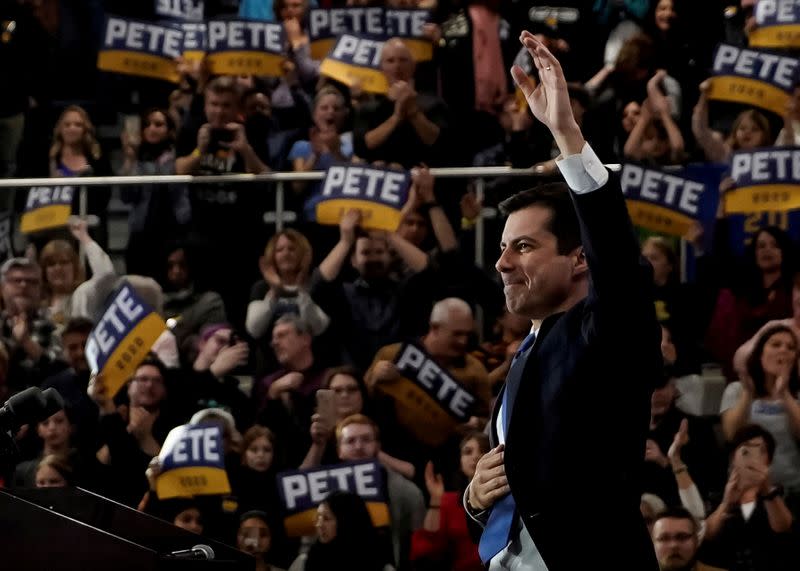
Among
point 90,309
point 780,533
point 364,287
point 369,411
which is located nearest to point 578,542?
point 780,533

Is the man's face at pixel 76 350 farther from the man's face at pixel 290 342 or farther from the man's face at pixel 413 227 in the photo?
the man's face at pixel 413 227

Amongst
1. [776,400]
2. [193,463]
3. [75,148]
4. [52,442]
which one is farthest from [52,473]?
[776,400]

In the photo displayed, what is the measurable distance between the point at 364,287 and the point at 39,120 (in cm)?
305

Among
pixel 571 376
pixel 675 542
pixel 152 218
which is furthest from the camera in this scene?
pixel 152 218

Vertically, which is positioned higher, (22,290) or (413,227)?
(413,227)

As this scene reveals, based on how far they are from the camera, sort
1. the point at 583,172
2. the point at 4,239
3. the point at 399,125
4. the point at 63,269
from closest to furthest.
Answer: the point at 583,172
the point at 399,125
the point at 63,269
the point at 4,239

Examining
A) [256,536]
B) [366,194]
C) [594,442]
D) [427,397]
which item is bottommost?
[256,536]

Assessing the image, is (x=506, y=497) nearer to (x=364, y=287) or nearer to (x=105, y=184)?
(x=364, y=287)

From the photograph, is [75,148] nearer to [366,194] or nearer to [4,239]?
[4,239]

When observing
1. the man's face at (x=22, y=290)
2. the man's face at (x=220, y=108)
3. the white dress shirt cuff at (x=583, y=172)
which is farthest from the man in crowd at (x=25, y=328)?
the white dress shirt cuff at (x=583, y=172)

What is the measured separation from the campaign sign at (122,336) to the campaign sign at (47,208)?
48.1 inches

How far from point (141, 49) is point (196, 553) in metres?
7.46

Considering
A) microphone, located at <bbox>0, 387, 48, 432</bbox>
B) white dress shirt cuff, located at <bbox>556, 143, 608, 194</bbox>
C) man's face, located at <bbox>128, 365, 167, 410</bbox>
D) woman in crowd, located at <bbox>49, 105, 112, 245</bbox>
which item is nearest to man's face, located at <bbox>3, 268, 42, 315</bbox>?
woman in crowd, located at <bbox>49, 105, 112, 245</bbox>

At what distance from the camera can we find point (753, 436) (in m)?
7.53
